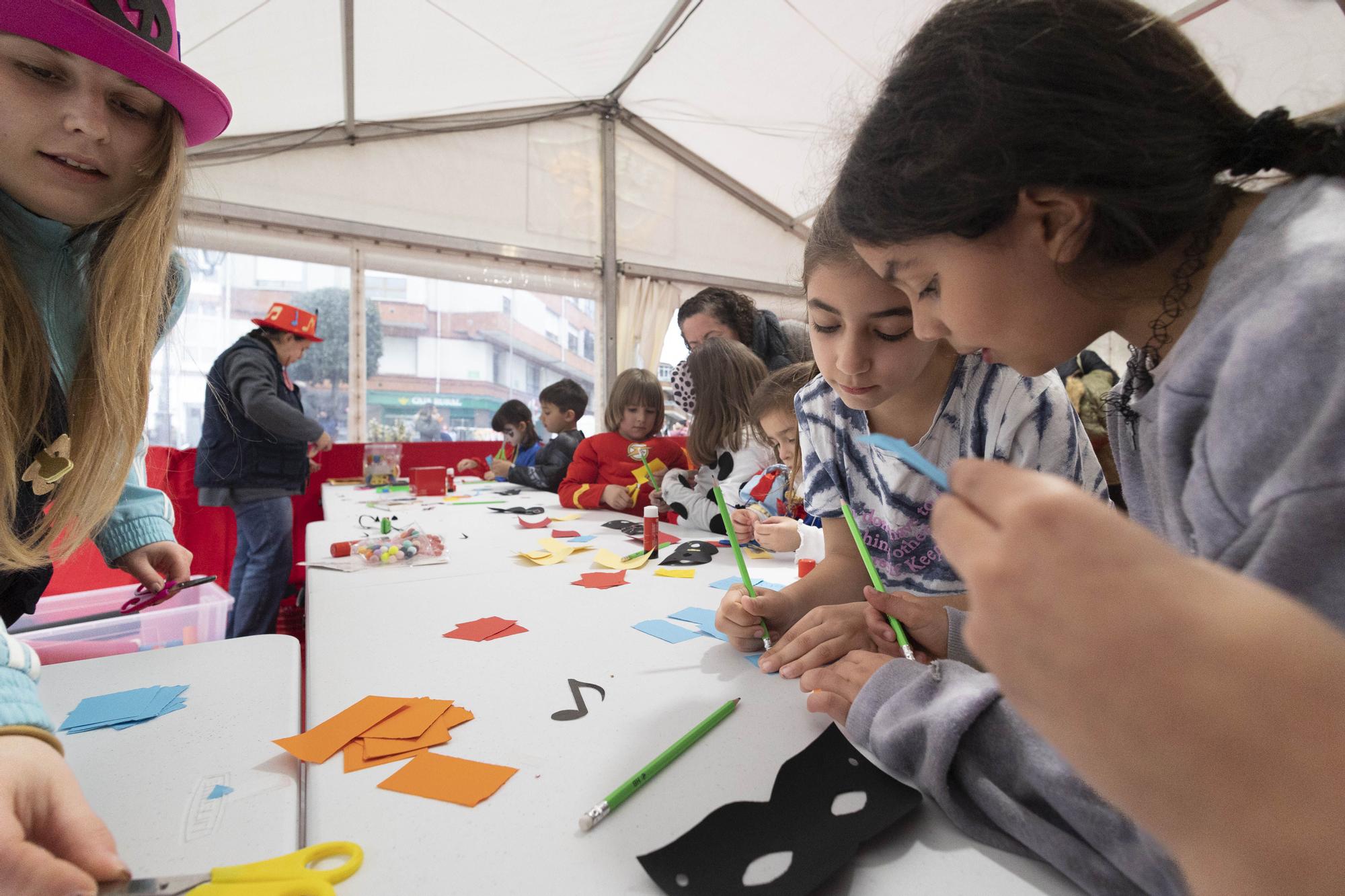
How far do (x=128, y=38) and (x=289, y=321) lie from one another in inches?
85.5

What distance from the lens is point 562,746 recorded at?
54 cm

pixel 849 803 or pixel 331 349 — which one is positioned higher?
pixel 331 349

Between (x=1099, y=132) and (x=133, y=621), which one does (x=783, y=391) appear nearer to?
(x=1099, y=132)

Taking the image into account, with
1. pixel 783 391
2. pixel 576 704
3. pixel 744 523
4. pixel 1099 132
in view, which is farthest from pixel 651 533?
pixel 1099 132

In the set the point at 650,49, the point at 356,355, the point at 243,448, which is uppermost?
the point at 650,49

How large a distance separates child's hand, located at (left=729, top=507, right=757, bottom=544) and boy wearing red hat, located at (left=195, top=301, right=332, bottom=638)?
1847mm

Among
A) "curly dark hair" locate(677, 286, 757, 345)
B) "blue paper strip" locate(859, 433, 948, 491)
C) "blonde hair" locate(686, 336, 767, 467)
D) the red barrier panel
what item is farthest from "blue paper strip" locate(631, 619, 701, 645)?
the red barrier panel

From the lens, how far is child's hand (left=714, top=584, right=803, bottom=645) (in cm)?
76

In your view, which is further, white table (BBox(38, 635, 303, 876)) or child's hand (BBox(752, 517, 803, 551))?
child's hand (BBox(752, 517, 803, 551))

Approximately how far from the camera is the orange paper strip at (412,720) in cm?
56

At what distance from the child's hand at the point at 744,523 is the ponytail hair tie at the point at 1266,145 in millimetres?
1011

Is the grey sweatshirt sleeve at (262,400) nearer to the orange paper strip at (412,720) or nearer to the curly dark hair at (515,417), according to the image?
the curly dark hair at (515,417)

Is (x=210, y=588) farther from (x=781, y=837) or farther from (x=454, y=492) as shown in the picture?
(x=781, y=837)

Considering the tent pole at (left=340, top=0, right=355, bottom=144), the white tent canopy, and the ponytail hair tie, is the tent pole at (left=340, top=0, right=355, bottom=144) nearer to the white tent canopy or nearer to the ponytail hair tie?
the white tent canopy
